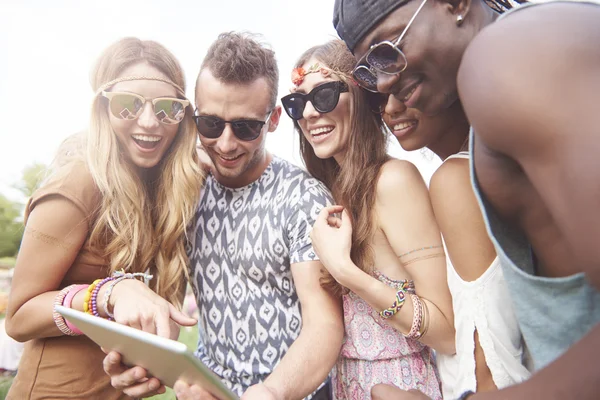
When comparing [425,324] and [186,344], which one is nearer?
[425,324]

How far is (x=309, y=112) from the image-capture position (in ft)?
7.91

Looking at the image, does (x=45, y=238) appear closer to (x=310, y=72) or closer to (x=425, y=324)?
(x=310, y=72)

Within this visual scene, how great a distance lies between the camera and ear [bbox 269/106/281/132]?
2.84 meters

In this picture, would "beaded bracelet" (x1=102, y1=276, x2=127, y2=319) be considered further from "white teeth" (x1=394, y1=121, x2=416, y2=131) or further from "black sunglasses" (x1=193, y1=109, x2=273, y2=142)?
"white teeth" (x1=394, y1=121, x2=416, y2=131)

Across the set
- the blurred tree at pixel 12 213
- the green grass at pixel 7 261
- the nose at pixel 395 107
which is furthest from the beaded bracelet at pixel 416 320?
the green grass at pixel 7 261

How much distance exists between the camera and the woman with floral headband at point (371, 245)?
186 cm

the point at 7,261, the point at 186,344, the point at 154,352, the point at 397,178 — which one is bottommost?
the point at 7,261

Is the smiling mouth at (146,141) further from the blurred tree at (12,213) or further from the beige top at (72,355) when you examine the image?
the blurred tree at (12,213)

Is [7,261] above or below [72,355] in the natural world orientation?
below

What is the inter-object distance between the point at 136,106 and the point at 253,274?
1110 millimetres

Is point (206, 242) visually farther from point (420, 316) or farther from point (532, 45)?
point (532, 45)

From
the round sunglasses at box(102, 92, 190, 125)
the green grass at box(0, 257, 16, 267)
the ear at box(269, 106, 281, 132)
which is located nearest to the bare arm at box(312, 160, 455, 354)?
the ear at box(269, 106, 281, 132)

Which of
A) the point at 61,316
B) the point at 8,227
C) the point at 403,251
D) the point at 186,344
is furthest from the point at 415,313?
the point at 8,227

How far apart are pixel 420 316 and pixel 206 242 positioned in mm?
1291
